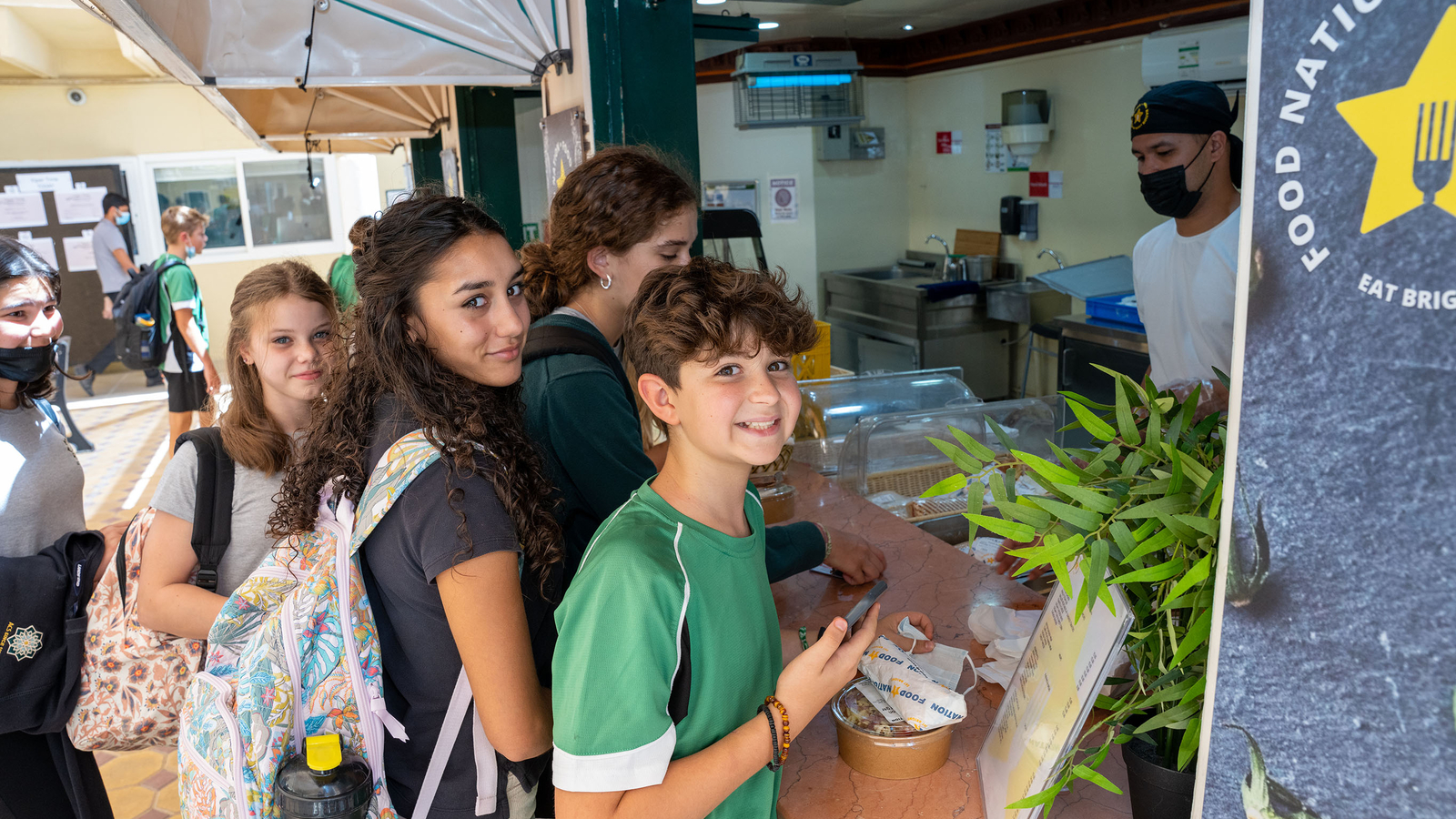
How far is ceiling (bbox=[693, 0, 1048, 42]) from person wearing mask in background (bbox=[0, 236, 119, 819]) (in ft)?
14.9

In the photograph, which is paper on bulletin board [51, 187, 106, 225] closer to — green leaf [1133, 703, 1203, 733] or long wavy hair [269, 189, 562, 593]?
long wavy hair [269, 189, 562, 593]

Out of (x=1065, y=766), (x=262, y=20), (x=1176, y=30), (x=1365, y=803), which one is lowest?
(x=1065, y=766)

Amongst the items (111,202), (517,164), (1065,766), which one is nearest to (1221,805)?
(1065,766)

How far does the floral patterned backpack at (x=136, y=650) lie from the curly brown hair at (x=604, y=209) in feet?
2.43

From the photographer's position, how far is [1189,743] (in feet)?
3.19

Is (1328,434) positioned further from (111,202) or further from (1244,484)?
(111,202)

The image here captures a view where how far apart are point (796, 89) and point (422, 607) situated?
635 centimetres

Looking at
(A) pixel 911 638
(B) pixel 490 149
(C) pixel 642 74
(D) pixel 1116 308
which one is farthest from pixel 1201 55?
(A) pixel 911 638

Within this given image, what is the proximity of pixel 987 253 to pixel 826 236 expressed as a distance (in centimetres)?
153

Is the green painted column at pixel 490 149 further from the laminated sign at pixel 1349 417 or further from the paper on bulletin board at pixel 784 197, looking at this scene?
the laminated sign at pixel 1349 417

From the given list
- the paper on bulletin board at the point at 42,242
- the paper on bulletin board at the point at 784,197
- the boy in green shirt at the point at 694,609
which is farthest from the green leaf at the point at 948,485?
the paper on bulletin board at the point at 42,242

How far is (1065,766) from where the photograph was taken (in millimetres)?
1030

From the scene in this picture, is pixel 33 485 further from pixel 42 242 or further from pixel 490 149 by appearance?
pixel 42 242

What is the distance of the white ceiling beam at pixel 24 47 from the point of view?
752cm
